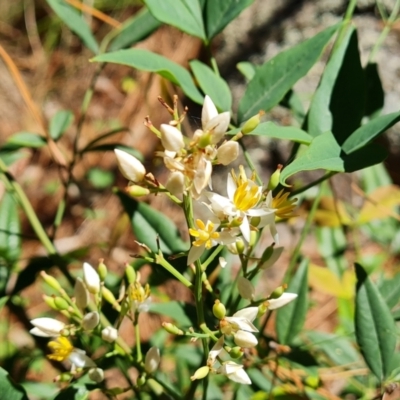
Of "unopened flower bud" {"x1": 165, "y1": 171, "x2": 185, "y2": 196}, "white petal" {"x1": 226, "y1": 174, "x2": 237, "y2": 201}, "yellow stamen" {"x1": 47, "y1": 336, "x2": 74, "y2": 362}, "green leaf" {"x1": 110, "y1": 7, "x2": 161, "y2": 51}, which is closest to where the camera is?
"unopened flower bud" {"x1": 165, "y1": 171, "x2": 185, "y2": 196}

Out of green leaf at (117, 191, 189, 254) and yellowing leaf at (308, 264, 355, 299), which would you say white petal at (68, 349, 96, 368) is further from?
yellowing leaf at (308, 264, 355, 299)

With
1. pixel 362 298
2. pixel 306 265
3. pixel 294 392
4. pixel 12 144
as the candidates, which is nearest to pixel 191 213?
pixel 362 298

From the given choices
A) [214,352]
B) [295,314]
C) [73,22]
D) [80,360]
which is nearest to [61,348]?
[80,360]

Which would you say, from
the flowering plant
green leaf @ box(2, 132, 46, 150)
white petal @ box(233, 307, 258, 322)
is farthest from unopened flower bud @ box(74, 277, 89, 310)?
green leaf @ box(2, 132, 46, 150)

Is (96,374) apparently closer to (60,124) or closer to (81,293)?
(81,293)

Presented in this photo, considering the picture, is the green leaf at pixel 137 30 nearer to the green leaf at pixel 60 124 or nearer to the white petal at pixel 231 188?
the green leaf at pixel 60 124

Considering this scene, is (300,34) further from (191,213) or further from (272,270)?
(191,213)
